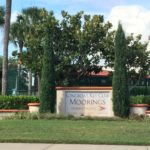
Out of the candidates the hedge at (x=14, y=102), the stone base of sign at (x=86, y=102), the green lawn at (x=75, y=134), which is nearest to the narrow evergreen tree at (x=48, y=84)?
the stone base of sign at (x=86, y=102)

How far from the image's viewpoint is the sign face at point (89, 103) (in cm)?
2688

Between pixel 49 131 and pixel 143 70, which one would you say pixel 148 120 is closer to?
pixel 49 131

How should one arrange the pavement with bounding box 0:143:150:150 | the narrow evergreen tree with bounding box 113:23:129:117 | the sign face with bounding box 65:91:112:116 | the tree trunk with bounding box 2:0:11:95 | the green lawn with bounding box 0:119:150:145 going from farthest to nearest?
the tree trunk with bounding box 2:0:11:95 → the sign face with bounding box 65:91:112:116 → the narrow evergreen tree with bounding box 113:23:129:117 → the green lawn with bounding box 0:119:150:145 → the pavement with bounding box 0:143:150:150

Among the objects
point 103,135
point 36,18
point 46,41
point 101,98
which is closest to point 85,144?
point 103,135

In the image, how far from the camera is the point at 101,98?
2700 cm

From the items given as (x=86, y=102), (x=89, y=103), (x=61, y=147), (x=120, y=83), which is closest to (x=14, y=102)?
(x=86, y=102)

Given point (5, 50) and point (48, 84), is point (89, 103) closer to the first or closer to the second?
point (48, 84)

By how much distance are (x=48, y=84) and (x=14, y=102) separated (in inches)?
108

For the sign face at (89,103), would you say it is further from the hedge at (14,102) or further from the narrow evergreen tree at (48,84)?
the hedge at (14,102)

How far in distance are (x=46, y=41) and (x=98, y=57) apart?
430 inches

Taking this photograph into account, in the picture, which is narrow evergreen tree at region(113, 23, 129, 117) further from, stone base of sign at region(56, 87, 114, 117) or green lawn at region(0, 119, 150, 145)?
green lawn at region(0, 119, 150, 145)

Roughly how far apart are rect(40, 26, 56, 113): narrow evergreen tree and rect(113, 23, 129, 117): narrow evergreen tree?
3.32 meters

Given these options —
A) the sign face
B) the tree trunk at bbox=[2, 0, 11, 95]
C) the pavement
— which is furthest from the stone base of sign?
the pavement

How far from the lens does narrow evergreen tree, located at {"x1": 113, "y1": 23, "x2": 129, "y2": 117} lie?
26391 mm
